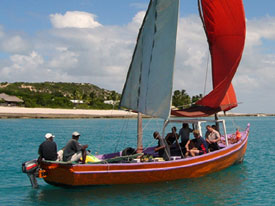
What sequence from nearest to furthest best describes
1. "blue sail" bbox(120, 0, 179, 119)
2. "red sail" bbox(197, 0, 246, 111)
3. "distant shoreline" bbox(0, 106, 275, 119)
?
"blue sail" bbox(120, 0, 179, 119) < "red sail" bbox(197, 0, 246, 111) < "distant shoreline" bbox(0, 106, 275, 119)

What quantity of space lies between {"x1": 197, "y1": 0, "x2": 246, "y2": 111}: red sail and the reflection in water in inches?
194

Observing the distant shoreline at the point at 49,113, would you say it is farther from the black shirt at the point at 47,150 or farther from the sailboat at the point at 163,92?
the black shirt at the point at 47,150

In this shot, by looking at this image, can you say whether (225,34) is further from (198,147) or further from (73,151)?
(73,151)

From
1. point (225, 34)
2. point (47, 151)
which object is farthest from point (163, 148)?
point (225, 34)

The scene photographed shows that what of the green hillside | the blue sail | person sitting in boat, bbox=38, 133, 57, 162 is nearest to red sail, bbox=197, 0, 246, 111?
the blue sail

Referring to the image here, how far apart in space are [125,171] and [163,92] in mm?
3955

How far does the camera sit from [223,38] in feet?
69.3

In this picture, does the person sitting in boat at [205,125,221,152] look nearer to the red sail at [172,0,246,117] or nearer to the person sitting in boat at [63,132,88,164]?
the red sail at [172,0,246,117]

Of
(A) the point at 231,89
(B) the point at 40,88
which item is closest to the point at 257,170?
(A) the point at 231,89

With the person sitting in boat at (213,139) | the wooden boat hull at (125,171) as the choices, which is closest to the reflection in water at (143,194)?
the wooden boat hull at (125,171)

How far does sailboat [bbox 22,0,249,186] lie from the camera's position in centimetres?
1525

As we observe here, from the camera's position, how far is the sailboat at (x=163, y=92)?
50.0 feet

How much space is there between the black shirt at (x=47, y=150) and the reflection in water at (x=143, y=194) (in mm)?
1719

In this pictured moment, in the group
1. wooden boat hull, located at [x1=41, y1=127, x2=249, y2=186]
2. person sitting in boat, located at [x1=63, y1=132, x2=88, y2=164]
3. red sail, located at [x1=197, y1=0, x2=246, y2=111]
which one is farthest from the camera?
red sail, located at [x1=197, y1=0, x2=246, y2=111]
